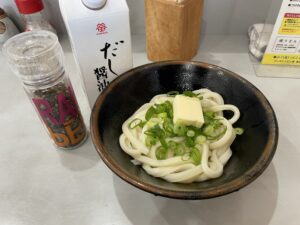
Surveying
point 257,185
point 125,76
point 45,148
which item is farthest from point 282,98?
point 45,148

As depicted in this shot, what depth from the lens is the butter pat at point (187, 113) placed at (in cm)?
62

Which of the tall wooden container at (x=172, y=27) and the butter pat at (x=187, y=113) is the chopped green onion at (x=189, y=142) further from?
the tall wooden container at (x=172, y=27)

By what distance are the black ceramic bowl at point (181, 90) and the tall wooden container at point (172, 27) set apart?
21 centimetres

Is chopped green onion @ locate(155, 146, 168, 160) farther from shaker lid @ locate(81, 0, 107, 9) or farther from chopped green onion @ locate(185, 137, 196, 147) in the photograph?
shaker lid @ locate(81, 0, 107, 9)

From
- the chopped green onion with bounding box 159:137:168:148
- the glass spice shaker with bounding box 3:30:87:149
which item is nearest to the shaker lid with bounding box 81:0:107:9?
the glass spice shaker with bounding box 3:30:87:149

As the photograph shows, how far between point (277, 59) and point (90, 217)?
2.91 ft

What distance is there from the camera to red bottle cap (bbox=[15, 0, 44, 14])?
2.94 feet

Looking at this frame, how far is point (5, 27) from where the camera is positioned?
1.07m

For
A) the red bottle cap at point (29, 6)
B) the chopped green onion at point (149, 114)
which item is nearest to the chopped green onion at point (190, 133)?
the chopped green onion at point (149, 114)

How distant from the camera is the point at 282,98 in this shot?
90 cm

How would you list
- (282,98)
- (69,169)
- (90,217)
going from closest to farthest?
(90,217) → (69,169) → (282,98)

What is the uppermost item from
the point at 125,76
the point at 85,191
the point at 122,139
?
the point at 125,76

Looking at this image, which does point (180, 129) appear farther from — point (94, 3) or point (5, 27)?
point (5, 27)

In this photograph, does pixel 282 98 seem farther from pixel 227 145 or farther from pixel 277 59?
pixel 227 145
